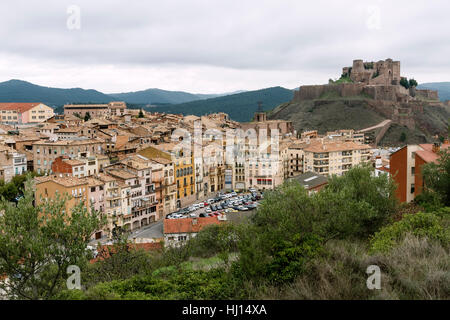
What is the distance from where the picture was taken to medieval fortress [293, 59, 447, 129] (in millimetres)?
107188

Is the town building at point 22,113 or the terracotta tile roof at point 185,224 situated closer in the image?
the terracotta tile roof at point 185,224

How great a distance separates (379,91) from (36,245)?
108 m

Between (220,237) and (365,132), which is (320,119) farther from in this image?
(220,237)

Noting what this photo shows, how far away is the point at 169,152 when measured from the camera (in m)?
50.1

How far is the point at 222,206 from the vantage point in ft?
152

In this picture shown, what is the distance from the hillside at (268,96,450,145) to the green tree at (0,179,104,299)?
302 ft

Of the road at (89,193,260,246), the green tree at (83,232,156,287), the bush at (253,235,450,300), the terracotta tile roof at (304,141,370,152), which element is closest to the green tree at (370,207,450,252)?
the bush at (253,235,450,300)

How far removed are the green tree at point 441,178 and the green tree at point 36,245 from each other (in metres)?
15.3

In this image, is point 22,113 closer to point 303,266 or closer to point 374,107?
point 374,107

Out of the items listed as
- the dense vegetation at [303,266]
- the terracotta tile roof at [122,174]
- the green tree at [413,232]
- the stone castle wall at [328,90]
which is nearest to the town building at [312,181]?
the terracotta tile roof at [122,174]

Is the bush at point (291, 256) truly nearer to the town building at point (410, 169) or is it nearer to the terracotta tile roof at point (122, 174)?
the town building at point (410, 169)

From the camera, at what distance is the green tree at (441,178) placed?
2131 centimetres
